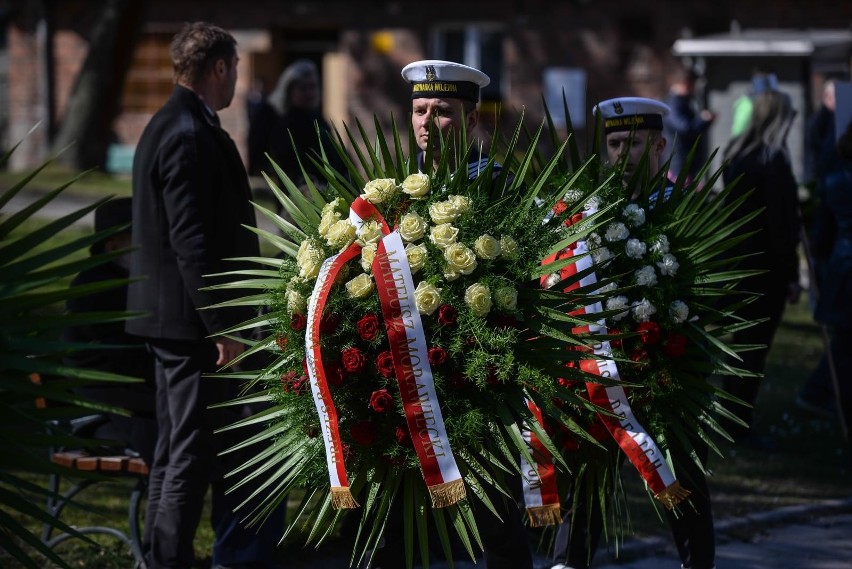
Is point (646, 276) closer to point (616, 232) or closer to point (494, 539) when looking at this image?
point (616, 232)

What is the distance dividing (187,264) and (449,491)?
1.67 metres

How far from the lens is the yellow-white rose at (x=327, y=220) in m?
3.74

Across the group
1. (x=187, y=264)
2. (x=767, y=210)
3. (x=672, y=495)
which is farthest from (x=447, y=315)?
(x=767, y=210)

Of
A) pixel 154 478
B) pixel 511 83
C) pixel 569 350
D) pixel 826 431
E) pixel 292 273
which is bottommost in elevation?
pixel 826 431

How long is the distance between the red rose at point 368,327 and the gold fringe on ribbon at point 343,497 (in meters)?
0.42

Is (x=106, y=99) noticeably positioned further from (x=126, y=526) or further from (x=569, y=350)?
(x=569, y=350)

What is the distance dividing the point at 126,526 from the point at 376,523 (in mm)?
2642

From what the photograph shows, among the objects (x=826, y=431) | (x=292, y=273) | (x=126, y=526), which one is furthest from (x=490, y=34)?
(x=292, y=273)

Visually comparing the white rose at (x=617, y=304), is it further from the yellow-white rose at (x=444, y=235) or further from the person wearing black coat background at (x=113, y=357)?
the person wearing black coat background at (x=113, y=357)

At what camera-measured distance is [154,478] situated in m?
4.93

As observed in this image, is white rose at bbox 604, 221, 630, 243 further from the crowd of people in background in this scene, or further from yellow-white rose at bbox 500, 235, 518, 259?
yellow-white rose at bbox 500, 235, 518, 259

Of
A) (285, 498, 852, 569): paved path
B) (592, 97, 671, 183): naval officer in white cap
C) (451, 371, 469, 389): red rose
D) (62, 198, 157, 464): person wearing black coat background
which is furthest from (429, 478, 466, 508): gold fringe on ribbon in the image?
(62, 198, 157, 464): person wearing black coat background

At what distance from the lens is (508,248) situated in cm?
362

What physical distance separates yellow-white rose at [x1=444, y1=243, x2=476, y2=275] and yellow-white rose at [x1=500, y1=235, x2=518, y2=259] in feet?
0.38
